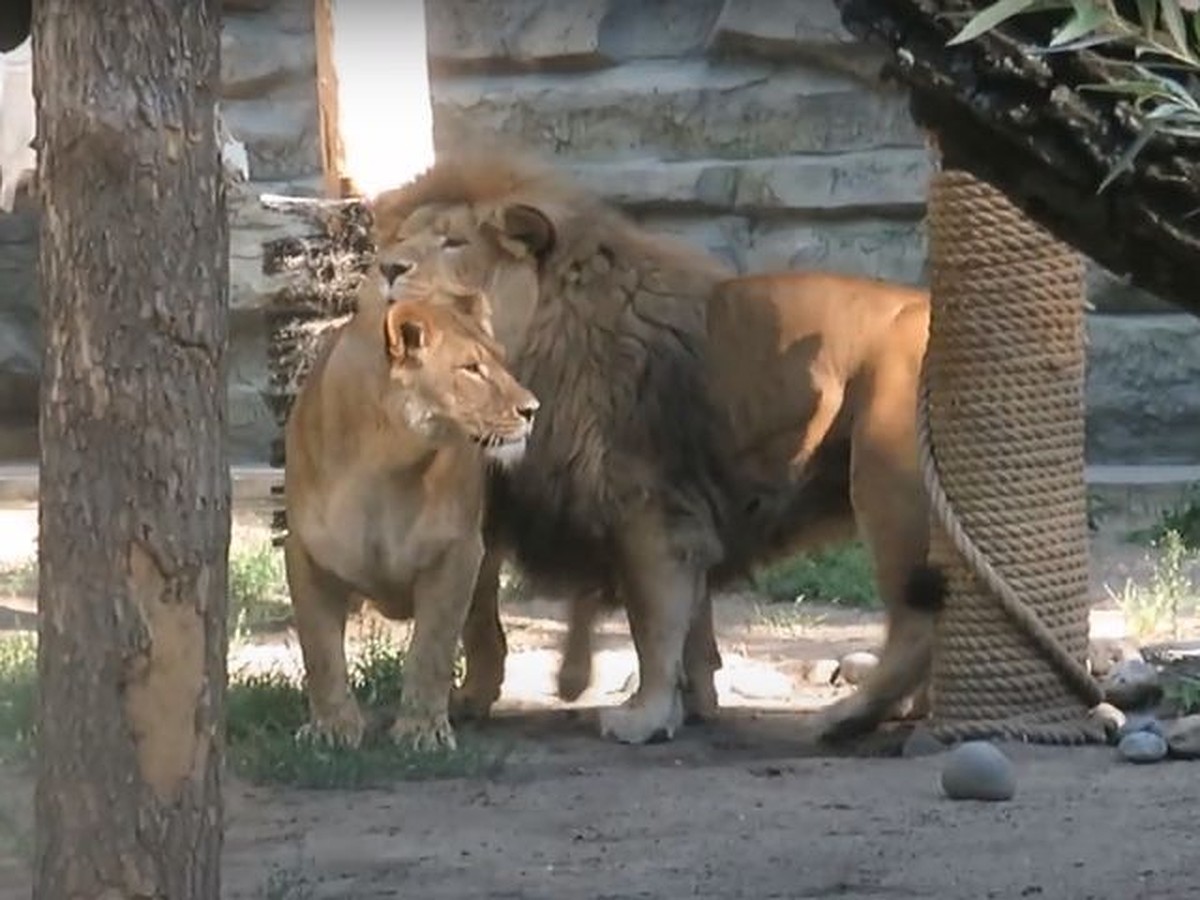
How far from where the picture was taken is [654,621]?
585 centimetres

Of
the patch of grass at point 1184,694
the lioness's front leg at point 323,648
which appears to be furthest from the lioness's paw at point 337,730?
the patch of grass at point 1184,694

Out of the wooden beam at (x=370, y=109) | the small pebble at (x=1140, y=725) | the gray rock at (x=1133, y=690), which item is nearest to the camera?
the small pebble at (x=1140, y=725)

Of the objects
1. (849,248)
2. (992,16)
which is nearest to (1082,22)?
(992,16)

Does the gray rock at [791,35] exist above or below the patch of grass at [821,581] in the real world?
above

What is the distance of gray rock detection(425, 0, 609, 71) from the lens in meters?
10.4

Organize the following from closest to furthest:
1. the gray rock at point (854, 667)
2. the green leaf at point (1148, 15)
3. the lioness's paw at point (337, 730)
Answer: the green leaf at point (1148, 15) → the lioness's paw at point (337, 730) → the gray rock at point (854, 667)

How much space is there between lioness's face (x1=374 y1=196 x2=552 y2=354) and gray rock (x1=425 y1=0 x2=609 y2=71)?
444 cm

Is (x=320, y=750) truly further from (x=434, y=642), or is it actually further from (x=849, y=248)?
(x=849, y=248)

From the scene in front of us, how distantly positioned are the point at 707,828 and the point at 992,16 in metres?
2.54

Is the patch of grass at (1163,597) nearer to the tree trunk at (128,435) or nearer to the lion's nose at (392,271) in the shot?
the lion's nose at (392,271)

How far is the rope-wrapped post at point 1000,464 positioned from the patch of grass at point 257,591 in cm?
193

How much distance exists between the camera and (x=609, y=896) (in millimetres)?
4176

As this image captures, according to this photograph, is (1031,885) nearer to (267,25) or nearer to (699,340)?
(699,340)

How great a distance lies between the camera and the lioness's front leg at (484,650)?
6.02 meters
